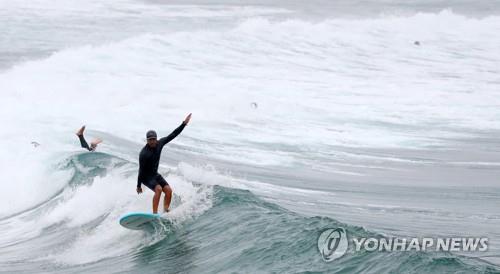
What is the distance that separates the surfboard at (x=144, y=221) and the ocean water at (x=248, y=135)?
0.65 feet

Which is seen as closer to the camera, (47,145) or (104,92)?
(47,145)

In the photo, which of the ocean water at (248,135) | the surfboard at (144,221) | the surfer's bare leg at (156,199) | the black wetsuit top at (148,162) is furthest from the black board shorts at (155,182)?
the ocean water at (248,135)

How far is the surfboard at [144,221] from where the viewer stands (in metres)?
14.8

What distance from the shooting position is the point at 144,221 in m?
15.0

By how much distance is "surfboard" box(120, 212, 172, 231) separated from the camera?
14828 millimetres

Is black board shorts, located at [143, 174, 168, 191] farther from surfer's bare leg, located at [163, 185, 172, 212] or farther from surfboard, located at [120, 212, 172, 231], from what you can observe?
surfboard, located at [120, 212, 172, 231]

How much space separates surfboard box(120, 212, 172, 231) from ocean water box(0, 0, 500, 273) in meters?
0.20

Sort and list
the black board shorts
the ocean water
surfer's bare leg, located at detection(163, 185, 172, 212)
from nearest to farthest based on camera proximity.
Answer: the ocean water < surfer's bare leg, located at detection(163, 185, 172, 212) < the black board shorts

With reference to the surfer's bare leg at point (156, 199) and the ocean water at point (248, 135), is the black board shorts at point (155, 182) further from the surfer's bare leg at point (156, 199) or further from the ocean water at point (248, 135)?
the ocean water at point (248, 135)

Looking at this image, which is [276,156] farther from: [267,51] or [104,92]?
[267,51]

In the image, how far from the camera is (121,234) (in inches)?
623

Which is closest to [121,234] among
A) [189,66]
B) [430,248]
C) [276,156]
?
[430,248]

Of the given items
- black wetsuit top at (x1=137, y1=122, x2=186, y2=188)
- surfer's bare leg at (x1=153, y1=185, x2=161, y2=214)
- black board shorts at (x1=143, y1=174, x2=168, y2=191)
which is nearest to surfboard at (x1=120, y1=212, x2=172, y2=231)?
surfer's bare leg at (x1=153, y1=185, x2=161, y2=214)

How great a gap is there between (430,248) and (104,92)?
20.2 meters
